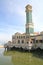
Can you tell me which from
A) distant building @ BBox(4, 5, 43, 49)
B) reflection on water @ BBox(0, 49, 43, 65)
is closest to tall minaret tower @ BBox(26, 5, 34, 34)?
distant building @ BBox(4, 5, 43, 49)

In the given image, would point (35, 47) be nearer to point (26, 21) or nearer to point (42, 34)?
point (42, 34)

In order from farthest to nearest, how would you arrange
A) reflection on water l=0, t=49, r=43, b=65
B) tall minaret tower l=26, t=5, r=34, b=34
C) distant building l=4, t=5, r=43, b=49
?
tall minaret tower l=26, t=5, r=34, b=34, distant building l=4, t=5, r=43, b=49, reflection on water l=0, t=49, r=43, b=65

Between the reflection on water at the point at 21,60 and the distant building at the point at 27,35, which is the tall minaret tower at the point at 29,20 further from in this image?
the reflection on water at the point at 21,60

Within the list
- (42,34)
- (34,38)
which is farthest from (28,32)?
(42,34)

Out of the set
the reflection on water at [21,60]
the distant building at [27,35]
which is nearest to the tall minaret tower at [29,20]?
the distant building at [27,35]

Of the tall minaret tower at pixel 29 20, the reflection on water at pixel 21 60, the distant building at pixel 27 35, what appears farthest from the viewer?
the tall minaret tower at pixel 29 20

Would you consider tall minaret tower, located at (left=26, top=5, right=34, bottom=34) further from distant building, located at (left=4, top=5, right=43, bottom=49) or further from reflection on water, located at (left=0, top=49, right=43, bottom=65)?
reflection on water, located at (left=0, top=49, right=43, bottom=65)

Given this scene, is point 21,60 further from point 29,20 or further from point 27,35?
point 29,20

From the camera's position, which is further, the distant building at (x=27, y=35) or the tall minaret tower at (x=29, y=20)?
the tall minaret tower at (x=29, y=20)

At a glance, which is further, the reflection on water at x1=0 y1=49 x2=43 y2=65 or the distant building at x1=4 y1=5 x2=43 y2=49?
the distant building at x1=4 y1=5 x2=43 y2=49

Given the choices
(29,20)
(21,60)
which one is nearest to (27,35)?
(29,20)

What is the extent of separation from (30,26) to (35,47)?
43.8ft

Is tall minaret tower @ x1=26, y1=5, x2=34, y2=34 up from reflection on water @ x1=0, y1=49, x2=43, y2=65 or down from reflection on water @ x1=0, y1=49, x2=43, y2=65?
up

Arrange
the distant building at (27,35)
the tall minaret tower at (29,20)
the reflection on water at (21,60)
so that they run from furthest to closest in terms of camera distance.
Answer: the tall minaret tower at (29,20) < the distant building at (27,35) < the reflection on water at (21,60)
